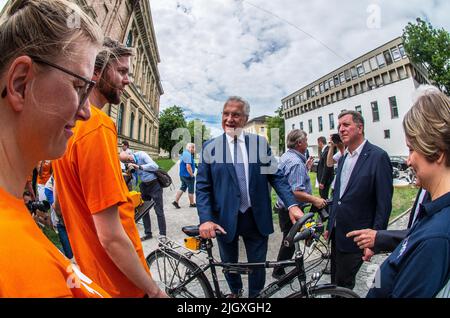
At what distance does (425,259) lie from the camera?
840 millimetres

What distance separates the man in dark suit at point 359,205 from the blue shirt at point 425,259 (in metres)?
1.63

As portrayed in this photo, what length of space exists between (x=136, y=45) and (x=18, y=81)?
7.11 metres

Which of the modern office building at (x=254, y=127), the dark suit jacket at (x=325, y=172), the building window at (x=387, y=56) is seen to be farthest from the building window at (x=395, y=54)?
the dark suit jacket at (x=325, y=172)

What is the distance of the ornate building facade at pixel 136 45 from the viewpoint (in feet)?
18.3

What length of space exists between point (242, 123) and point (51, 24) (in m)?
2.20

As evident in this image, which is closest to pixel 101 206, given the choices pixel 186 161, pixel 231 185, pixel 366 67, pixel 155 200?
pixel 231 185

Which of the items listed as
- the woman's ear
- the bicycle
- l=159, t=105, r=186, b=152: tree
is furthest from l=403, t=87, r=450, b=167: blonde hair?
l=159, t=105, r=186, b=152: tree

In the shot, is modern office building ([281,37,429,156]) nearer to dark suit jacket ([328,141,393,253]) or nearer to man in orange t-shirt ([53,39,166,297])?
dark suit jacket ([328,141,393,253])

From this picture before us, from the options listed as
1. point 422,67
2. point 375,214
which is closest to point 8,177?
point 375,214

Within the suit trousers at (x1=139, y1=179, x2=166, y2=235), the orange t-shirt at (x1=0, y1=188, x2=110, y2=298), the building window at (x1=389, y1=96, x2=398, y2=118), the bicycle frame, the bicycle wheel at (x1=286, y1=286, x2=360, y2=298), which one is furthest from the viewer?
the building window at (x1=389, y1=96, x2=398, y2=118)

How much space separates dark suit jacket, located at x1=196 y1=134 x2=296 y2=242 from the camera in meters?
2.50

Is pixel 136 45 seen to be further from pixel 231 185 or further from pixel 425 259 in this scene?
pixel 425 259

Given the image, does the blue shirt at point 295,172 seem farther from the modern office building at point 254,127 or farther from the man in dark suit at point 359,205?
the man in dark suit at point 359,205

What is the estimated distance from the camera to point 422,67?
25.3 m
